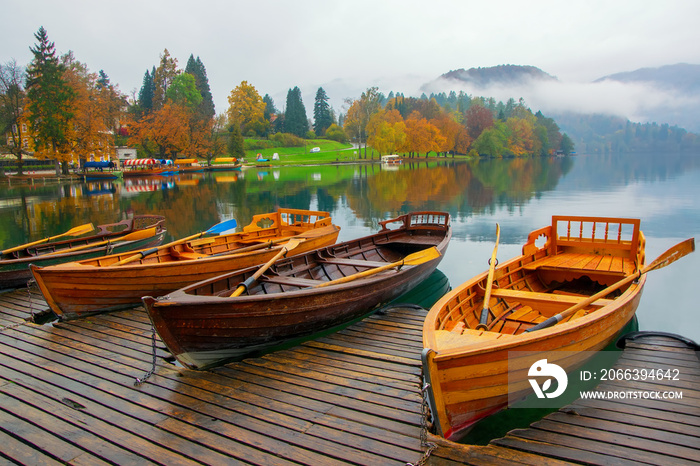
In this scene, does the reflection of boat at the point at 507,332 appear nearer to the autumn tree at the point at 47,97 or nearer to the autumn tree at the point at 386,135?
the autumn tree at the point at 47,97

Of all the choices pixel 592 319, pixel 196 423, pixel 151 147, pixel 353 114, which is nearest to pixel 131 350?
pixel 196 423

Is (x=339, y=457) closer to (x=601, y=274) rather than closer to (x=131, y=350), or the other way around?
(x=131, y=350)

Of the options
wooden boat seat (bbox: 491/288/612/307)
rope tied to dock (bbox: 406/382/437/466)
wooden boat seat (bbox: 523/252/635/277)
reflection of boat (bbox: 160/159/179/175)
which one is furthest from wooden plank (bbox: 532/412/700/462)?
reflection of boat (bbox: 160/159/179/175)

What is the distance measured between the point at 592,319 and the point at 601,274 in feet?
12.1

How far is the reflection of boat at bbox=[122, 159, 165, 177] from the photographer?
62.8m

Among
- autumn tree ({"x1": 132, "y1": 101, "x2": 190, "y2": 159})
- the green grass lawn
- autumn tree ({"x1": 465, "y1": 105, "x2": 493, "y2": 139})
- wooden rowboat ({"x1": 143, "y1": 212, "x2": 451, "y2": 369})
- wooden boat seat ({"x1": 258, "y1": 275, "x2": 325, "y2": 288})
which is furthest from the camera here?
autumn tree ({"x1": 465, "y1": 105, "x2": 493, "y2": 139})

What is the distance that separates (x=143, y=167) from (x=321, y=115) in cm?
6005

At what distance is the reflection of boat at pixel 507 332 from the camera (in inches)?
174

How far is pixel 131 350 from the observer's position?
7082 millimetres

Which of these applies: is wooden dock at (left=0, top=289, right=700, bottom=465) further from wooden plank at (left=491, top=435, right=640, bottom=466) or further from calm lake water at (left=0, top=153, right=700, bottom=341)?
calm lake water at (left=0, top=153, right=700, bottom=341)

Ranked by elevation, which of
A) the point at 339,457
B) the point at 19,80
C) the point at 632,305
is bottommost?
the point at 339,457

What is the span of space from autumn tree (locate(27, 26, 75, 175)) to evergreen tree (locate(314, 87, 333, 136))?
71.7 metres

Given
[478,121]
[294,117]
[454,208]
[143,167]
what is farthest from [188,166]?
[478,121]

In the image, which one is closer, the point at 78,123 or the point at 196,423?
the point at 196,423
